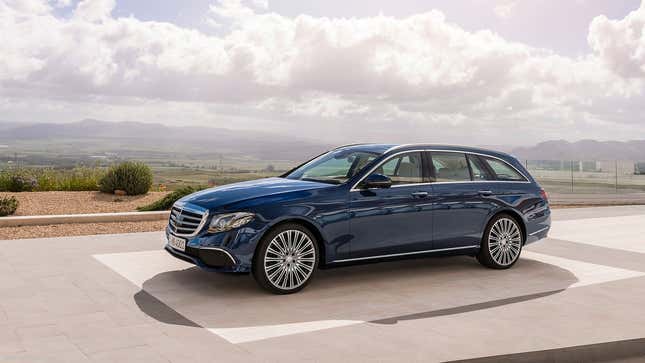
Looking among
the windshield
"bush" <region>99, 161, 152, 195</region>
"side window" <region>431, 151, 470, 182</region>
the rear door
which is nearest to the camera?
the windshield

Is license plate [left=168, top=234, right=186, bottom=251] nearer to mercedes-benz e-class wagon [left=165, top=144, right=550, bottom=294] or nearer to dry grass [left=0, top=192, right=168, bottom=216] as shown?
mercedes-benz e-class wagon [left=165, top=144, right=550, bottom=294]

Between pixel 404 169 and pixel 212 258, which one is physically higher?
pixel 404 169

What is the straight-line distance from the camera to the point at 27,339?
5914mm

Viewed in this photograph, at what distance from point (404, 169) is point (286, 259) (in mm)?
2014

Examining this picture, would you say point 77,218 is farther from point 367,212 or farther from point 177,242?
point 367,212

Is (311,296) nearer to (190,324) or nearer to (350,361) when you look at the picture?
(190,324)

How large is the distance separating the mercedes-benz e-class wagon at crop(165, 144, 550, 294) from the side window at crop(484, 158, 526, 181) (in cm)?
2

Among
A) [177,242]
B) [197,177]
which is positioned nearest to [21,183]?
[197,177]

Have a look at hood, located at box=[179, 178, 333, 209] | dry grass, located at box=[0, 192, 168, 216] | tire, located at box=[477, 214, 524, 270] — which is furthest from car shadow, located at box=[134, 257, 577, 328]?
dry grass, located at box=[0, 192, 168, 216]

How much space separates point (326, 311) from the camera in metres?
7.06

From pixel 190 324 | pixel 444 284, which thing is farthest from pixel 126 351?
pixel 444 284

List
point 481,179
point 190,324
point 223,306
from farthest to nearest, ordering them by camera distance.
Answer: point 481,179 → point 223,306 → point 190,324

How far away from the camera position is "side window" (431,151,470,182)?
8.94 meters

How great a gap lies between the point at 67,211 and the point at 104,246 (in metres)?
7.73
